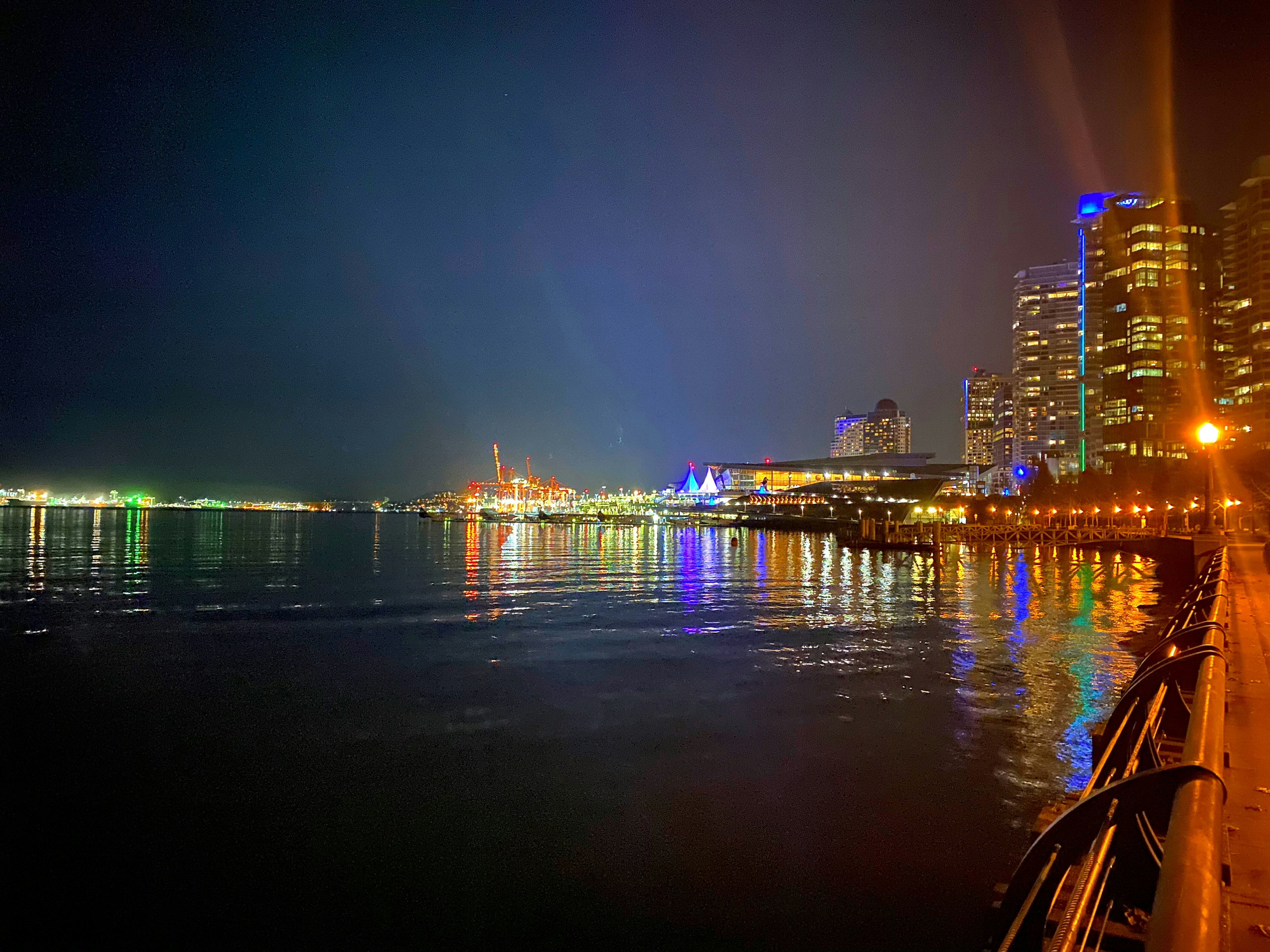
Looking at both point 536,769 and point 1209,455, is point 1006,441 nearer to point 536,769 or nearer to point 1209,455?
point 1209,455

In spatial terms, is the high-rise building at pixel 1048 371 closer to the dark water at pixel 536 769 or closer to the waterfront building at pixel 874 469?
the waterfront building at pixel 874 469

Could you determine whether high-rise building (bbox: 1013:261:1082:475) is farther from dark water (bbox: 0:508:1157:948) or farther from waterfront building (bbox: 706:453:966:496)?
dark water (bbox: 0:508:1157:948)

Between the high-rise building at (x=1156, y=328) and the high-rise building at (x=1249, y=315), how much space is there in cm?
360

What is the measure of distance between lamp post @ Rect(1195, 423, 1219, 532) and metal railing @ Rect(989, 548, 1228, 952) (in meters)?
15.5

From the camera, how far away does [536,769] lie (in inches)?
457

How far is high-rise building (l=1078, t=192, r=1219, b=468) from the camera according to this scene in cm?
12825

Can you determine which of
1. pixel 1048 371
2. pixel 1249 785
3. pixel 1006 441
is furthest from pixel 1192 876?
pixel 1006 441

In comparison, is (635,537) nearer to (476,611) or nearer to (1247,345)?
(476,611)

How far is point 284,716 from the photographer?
47.1 ft

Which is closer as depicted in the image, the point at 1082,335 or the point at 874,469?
the point at 1082,335

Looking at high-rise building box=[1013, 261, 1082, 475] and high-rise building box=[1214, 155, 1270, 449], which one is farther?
high-rise building box=[1013, 261, 1082, 475]

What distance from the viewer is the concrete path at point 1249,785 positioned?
3.69 metres

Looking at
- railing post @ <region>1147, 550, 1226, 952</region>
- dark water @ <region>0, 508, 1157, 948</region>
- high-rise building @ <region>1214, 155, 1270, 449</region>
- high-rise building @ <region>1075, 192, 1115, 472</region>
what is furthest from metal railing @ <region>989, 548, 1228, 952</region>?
high-rise building @ <region>1075, 192, 1115, 472</region>

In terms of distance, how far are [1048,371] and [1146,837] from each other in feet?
683
